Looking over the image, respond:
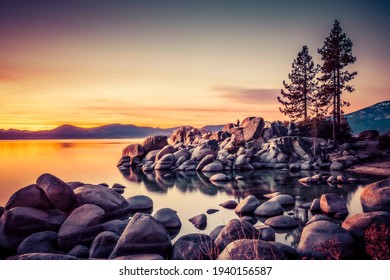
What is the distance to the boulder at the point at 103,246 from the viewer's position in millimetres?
5238

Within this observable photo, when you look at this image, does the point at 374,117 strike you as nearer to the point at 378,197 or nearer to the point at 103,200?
the point at 378,197

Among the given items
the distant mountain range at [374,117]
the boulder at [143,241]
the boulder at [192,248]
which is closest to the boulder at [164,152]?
the boulder at [143,241]

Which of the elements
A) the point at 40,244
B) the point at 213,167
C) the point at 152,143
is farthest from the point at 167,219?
the point at 152,143

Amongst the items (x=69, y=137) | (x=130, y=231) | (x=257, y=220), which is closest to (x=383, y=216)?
(x=257, y=220)

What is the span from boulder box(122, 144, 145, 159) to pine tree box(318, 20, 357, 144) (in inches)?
714

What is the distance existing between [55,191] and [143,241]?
114 inches

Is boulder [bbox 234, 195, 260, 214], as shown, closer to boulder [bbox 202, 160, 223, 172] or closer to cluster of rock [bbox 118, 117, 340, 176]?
cluster of rock [bbox 118, 117, 340, 176]

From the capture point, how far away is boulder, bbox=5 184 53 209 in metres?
6.45

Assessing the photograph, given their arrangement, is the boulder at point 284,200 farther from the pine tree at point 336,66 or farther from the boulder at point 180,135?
the boulder at point 180,135

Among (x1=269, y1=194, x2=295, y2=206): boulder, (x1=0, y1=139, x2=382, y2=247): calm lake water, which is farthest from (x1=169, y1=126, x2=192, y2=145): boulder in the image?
(x1=269, y1=194, x2=295, y2=206): boulder

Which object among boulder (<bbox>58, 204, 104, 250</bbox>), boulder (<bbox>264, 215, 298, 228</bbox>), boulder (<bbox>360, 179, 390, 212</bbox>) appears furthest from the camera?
boulder (<bbox>264, 215, 298, 228</bbox>)

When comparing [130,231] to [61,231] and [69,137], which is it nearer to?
[61,231]

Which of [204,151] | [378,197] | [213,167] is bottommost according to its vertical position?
[213,167]

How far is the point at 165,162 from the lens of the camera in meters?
20.7
